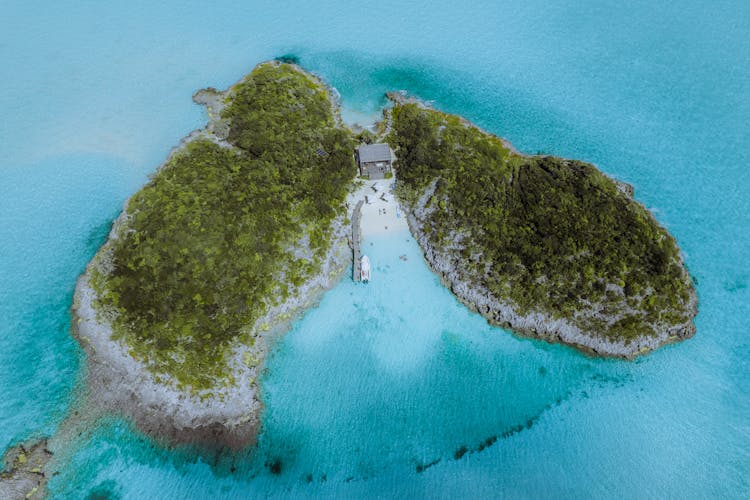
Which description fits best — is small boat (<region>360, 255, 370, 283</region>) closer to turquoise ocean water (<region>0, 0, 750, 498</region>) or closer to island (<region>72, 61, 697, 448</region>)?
island (<region>72, 61, 697, 448</region>)

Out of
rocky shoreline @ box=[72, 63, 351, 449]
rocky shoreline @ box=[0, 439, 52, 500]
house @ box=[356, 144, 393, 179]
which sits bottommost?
rocky shoreline @ box=[0, 439, 52, 500]

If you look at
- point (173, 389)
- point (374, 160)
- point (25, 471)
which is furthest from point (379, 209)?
point (25, 471)

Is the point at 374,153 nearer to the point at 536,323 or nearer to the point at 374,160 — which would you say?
the point at 374,160

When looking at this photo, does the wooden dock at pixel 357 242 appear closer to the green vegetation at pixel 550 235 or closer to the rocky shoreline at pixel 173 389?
the green vegetation at pixel 550 235

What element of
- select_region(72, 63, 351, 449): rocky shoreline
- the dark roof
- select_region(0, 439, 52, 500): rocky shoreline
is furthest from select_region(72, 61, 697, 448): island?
select_region(0, 439, 52, 500): rocky shoreline

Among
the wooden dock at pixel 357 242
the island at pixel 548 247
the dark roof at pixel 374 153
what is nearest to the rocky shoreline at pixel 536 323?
the island at pixel 548 247

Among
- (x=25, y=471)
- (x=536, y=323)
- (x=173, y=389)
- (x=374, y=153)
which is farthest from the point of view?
(x=374, y=153)

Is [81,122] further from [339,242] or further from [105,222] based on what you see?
[339,242]
